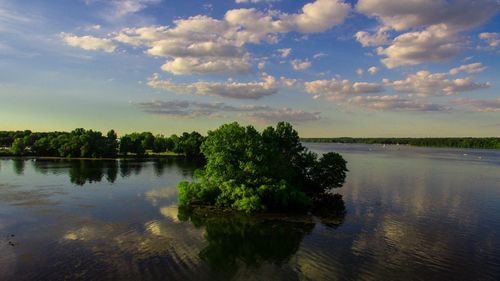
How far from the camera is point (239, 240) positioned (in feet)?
133

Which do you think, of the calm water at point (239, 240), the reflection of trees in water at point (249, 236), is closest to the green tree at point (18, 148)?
the calm water at point (239, 240)

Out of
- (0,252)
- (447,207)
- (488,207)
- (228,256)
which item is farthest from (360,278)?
(488,207)

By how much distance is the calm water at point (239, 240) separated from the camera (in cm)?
3138

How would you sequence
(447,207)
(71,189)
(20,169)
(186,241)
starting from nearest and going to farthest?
(186,241), (447,207), (71,189), (20,169)

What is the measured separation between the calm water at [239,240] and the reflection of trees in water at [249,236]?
0.35 feet

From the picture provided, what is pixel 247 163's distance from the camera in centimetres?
5325

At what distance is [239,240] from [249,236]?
163 cm

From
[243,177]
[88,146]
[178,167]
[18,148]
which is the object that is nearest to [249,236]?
[243,177]

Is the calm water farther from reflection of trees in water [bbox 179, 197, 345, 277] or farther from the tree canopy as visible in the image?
the tree canopy

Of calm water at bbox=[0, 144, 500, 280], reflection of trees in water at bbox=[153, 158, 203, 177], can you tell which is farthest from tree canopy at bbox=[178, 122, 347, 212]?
reflection of trees in water at bbox=[153, 158, 203, 177]

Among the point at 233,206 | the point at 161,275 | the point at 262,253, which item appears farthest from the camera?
the point at 233,206

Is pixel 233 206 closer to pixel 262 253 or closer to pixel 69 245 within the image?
pixel 262 253

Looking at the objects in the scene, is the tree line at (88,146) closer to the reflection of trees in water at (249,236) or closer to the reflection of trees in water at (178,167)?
the reflection of trees in water at (178,167)

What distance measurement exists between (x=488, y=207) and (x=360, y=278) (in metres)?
39.1
